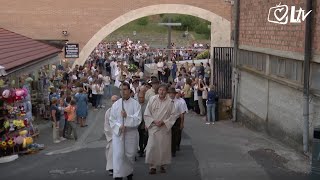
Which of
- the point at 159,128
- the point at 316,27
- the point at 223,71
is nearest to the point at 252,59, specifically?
the point at 223,71

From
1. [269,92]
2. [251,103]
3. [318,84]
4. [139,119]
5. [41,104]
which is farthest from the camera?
[41,104]

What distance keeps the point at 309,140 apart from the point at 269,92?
316cm

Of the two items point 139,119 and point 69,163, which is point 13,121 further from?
point 139,119

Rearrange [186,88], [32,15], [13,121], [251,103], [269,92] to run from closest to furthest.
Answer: [13,121] → [269,92] → [251,103] → [186,88] → [32,15]

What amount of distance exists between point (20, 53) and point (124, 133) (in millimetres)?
10151

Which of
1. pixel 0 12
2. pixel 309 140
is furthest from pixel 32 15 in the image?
pixel 309 140

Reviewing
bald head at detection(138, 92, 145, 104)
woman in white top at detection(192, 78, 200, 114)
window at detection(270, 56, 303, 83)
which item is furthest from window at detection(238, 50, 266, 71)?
bald head at detection(138, 92, 145, 104)

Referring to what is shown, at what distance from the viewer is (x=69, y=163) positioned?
11.2m

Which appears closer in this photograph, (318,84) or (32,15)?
(318,84)

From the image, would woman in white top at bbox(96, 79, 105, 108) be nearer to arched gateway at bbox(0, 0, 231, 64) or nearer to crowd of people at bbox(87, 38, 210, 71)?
arched gateway at bbox(0, 0, 231, 64)

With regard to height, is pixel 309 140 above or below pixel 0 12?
below

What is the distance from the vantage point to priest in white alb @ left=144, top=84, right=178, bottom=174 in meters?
9.72

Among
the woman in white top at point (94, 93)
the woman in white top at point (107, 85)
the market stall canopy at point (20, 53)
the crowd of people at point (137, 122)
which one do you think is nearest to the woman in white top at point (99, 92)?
the woman in white top at point (94, 93)

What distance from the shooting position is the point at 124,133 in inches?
357
